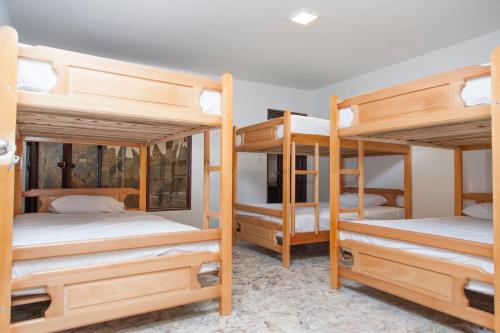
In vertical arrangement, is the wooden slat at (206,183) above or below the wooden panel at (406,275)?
above

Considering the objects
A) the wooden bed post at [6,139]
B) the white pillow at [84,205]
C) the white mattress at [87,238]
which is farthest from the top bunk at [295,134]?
the wooden bed post at [6,139]

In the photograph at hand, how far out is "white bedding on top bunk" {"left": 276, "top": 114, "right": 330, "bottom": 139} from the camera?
125 inches

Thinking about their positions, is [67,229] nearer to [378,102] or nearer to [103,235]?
[103,235]

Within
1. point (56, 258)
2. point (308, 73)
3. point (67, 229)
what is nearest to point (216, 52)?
point (308, 73)

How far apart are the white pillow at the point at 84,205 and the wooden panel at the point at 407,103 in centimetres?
244

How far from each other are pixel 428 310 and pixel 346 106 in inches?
58.6

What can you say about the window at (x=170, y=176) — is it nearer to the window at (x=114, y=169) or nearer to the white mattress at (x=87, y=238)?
the window at (x=114, y=169)

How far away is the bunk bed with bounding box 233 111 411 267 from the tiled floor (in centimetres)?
57

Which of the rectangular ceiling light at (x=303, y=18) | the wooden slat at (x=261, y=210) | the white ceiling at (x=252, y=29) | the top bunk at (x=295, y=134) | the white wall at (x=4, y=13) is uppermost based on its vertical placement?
the rectangular ceiling light at (x=303, y=18)

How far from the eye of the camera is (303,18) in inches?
123

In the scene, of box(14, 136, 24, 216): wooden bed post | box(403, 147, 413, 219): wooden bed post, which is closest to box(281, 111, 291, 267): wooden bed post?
box(403, 147, 413, 219): wooden bed post

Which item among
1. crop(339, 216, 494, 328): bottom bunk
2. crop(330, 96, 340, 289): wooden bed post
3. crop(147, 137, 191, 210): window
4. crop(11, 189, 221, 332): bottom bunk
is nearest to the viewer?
crop(11, 189, 221, 332): bottom bunk

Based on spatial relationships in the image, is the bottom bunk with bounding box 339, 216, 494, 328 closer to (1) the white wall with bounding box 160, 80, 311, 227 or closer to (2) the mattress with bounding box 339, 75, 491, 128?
(2) the mattress with bounding box 339, 75, 491, 128

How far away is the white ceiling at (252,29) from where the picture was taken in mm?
2893
